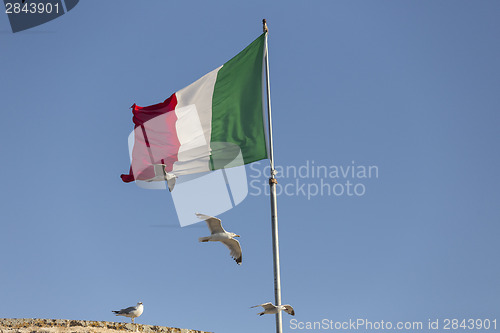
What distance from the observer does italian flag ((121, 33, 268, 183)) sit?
21438 millimetres

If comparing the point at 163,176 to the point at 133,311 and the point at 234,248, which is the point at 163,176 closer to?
the point at 234,248

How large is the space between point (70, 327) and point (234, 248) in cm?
719

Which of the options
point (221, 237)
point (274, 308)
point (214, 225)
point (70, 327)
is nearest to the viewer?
point (274, 308)

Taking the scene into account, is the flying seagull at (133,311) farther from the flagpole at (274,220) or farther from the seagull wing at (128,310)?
the flagpole at (274,220)

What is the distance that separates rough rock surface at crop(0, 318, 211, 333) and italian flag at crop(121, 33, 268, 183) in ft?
18.3

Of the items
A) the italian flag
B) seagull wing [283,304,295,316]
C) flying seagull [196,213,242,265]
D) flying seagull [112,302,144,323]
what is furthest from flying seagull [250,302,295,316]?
flying seagull [112,302,144,323]

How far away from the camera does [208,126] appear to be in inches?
874

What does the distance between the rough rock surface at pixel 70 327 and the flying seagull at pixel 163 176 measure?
18.7ft

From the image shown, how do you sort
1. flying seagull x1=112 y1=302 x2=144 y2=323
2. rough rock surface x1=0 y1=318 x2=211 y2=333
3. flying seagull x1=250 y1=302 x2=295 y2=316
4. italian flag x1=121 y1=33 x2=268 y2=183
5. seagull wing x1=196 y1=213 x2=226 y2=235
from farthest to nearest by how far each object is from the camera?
flying seagull x1=112 y1=302 x2=144 y2=323 → rough rock surface x1=0 y1=318 x2=211 y2=333 → italian flag x1=121 y1=33 x2=268 y2=183 → seagull wing x1=196 y1=213 x2=226 y2=235 → flying seagull x1=250 y1=302 x2=295 y2=316

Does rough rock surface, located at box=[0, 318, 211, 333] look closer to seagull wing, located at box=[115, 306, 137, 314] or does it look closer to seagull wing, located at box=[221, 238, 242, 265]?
seagull wing, located at box=[115, 306, 137, 314]

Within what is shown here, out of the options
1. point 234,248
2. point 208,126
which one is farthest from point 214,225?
point 208,126

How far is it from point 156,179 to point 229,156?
248cm

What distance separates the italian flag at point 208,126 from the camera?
21438 millimetres

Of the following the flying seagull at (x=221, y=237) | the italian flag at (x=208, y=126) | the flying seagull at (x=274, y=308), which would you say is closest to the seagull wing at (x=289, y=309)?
the flying seagull at (x=274, y=308)
